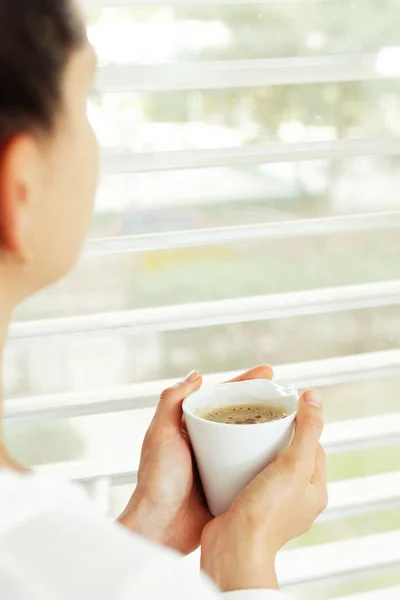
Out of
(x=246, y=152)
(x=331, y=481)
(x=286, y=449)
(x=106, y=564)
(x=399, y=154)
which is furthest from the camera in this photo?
(x=331, y=481)

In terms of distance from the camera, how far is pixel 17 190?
618 mm

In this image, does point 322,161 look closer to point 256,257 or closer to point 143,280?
point 256,257

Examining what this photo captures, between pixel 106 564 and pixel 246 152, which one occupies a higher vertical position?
pixel 246 152

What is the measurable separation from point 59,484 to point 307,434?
337mm

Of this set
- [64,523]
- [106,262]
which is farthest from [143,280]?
[64,523]

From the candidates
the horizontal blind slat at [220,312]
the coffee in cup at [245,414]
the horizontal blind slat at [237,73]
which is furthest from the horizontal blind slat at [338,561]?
the horizontal blind slat at [237,73]

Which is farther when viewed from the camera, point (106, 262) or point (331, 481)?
point (331, 481)

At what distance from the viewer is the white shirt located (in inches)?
20.5

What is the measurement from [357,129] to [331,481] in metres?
0.58

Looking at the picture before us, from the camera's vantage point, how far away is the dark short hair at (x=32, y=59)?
576mm

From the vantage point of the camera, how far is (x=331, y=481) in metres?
1.36

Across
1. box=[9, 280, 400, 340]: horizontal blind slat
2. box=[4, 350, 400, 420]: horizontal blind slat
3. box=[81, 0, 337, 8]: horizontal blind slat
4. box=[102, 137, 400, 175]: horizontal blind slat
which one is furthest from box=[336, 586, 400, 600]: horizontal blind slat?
box=[81, 0, 337, 8]: horizontal blind slat

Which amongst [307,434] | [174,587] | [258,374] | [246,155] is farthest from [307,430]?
[246,155]

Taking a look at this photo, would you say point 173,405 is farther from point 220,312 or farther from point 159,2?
point 159,2
